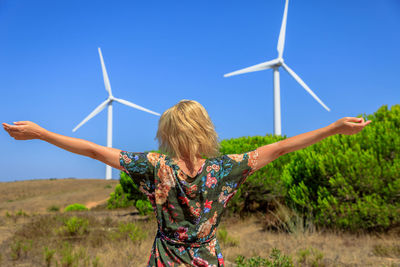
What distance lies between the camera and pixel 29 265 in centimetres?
722

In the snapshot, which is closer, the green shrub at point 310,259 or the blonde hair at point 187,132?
the blonde hair at point 187,132

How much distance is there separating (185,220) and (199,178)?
0.32m

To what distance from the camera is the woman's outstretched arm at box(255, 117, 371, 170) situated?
7.74ft

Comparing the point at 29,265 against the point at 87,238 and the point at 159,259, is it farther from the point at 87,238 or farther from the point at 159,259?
the point at 159,259

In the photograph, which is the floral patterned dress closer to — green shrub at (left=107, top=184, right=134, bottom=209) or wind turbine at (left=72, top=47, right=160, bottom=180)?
green shrub at (left=107, top=184, right=134, bottom=209)

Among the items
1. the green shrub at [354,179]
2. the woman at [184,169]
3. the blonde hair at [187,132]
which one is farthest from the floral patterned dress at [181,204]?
the green shrub at [354,179]

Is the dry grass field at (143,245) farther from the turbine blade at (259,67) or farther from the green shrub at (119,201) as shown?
the turbine blade at (259,67)

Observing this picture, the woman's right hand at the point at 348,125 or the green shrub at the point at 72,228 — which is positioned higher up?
the woman's right hand at the point at 348,125

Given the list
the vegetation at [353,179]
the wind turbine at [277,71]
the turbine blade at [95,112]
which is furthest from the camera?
the turbine blade at [95,112]

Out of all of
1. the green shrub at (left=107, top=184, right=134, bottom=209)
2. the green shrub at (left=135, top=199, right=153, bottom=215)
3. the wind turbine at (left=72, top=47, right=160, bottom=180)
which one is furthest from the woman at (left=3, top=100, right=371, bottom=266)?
the wind turbine at (left=72, top=47, right=160, bottom=180)

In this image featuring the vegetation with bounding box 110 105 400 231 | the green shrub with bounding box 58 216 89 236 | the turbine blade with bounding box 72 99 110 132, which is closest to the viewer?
the vegetation with bounding box 110 105 400 231

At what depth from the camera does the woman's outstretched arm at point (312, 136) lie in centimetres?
236

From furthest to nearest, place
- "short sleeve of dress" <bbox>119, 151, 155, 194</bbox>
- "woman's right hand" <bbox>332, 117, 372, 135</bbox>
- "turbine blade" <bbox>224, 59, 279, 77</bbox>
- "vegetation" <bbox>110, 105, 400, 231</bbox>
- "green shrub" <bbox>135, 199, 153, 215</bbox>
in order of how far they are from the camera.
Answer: "turbine blade" <bbox>224, 59, 279, 77</bbox> < "green shrub" <bbox>135, 199, 153, 215</bbox> < "vegetation" <bbox>110, 105, 400, 231</bbox> < "short sleeve of dress" <bbox>119, 151, 155, 194</bbox> < "woman's right hand" <bbox>332, 117, 372, 135</bbox>

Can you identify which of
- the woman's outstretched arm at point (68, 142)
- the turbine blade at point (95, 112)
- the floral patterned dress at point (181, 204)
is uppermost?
the turbine blade at point (95, 112)
